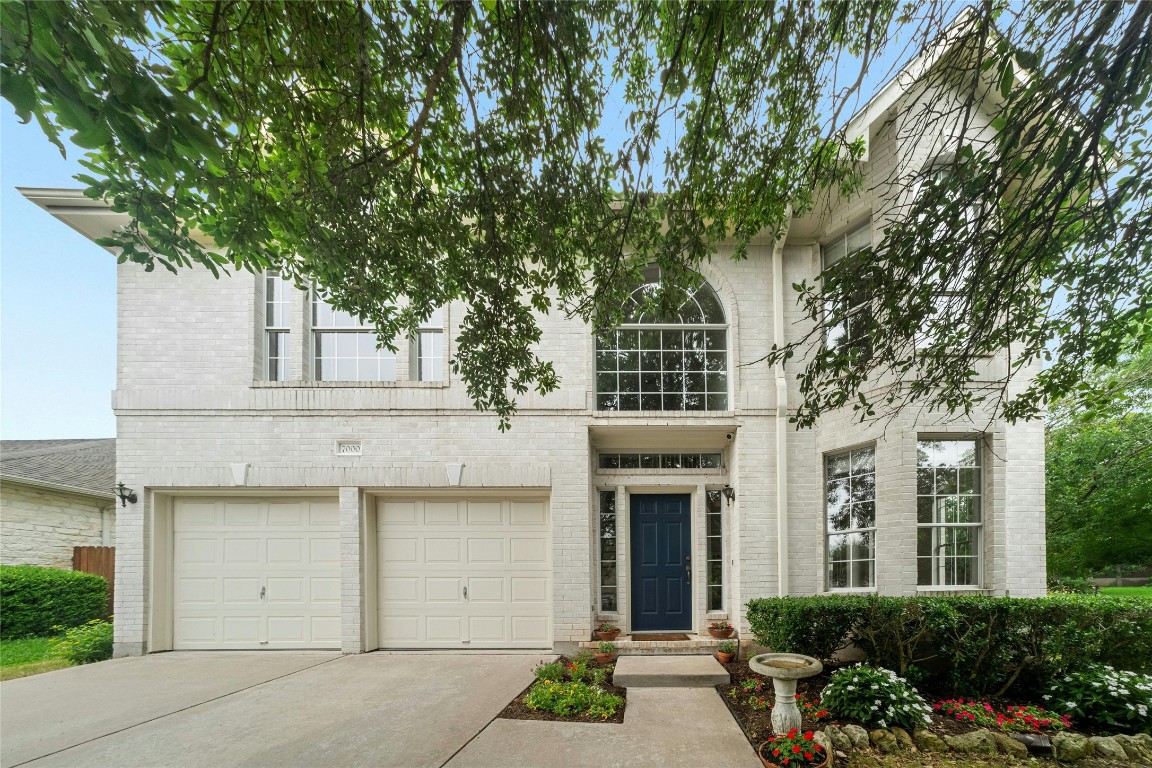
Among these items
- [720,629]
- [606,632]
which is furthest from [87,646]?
[720,629]

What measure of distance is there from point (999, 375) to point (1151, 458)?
6.33m

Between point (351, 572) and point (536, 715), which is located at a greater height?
point (351, 572)

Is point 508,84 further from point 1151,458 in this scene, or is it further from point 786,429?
point 1151,458

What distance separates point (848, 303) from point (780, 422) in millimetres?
3520

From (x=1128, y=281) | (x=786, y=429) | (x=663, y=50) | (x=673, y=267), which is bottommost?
(x=786, y=429)

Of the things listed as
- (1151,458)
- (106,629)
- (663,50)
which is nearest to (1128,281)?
(663,50)

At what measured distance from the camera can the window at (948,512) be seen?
5.87 metres

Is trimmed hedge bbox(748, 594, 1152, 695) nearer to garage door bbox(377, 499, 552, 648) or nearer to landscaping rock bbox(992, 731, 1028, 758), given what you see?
landscaping rock bbox(992, 731, 1028, 758)

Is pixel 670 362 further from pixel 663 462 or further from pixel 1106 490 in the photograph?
pixel 1106 490

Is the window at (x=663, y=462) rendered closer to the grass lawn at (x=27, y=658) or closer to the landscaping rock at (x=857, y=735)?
the landscaping rock at (x=857, y=735)

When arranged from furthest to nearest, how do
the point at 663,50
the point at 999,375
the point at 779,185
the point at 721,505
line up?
the point at 721,505
the point at 999,375
the point at 779,185
the point at 663,50

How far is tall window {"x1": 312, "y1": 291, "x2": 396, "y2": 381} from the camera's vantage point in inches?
287

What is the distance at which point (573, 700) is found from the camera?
4727mm

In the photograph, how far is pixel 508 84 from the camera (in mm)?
3521
